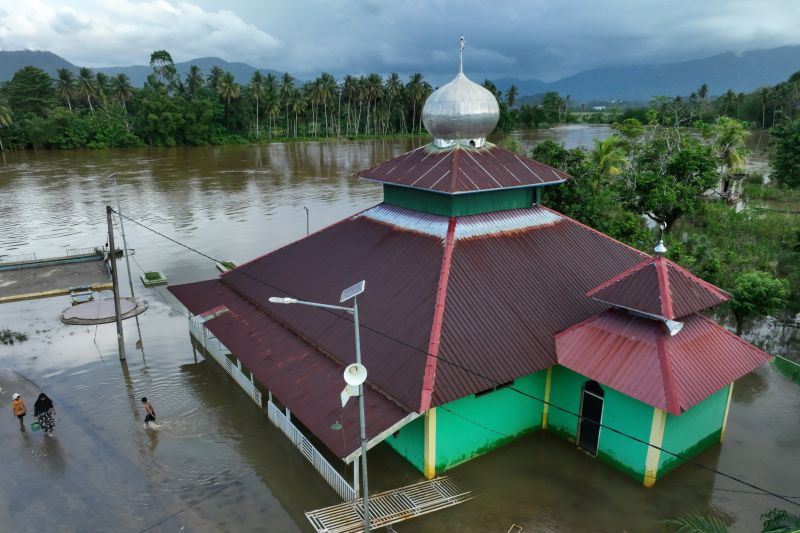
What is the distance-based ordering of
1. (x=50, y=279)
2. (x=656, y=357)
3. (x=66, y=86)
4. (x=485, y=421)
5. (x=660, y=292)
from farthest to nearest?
1. (x=66, y=86)
2. (x=50, y=279)
3. (x=485, y=421)
4. (x=660, y=292)
5. (x=656, y=357)

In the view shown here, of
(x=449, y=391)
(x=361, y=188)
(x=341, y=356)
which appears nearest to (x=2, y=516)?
(x=341, y=356)

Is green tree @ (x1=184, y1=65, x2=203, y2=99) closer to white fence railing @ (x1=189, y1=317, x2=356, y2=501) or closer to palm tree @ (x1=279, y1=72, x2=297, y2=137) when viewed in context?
palm tree @ (x1=279, y1=72, x2=297, y2=137)

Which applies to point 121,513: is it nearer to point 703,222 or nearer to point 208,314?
point 208,314

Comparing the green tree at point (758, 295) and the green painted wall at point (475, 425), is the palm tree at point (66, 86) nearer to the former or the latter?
the green painted wall at point (475, 425)

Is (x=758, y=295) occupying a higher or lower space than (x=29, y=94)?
lower

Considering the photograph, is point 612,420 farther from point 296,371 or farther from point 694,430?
point 296,371

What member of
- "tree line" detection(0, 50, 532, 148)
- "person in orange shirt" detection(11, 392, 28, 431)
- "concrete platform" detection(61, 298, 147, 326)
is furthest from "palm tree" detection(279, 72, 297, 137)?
"person in orange shirt" detection(11, 392, 28, 431)

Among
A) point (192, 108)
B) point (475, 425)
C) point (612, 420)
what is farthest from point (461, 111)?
point (192, 108)

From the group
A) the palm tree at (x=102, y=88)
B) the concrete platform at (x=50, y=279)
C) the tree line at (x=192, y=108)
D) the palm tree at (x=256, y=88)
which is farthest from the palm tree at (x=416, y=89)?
the concrete platform at (x=50, y=279)
